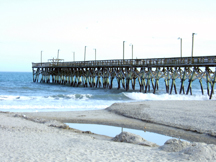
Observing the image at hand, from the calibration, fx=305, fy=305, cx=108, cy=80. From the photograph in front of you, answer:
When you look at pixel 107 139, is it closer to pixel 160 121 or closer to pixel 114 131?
pixel 114 131

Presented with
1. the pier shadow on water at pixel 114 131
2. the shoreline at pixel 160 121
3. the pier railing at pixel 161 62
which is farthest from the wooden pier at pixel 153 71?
the pier shadow on water at pixel 114 131

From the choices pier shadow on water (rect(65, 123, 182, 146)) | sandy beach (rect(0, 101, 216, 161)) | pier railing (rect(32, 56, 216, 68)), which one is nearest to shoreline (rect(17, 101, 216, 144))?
sandy beach (rect(0, 101, 216, 161))

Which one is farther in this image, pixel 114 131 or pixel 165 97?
pixel 165 97

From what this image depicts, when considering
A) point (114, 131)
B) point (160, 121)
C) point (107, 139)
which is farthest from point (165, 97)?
point (107, 139)

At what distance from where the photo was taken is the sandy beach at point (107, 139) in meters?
8.10

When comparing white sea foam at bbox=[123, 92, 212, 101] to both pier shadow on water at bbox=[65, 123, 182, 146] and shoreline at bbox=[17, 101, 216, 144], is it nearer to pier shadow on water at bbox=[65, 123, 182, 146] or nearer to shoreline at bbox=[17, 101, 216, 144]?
shoreline at bbox=[17, 101, 216, 144]

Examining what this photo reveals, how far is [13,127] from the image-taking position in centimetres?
1229

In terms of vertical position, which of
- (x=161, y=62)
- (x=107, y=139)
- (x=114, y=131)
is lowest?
(x=114, y=131)

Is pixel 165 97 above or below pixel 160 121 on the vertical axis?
below

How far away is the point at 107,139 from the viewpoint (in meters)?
10.9

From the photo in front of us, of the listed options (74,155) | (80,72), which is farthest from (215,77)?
(80,72)

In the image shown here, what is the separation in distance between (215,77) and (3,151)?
22.0m

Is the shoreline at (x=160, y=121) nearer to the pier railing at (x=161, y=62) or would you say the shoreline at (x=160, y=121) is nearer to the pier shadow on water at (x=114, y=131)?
the pier shadow on water at (x=114, y=131)

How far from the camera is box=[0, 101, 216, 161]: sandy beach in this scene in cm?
810
